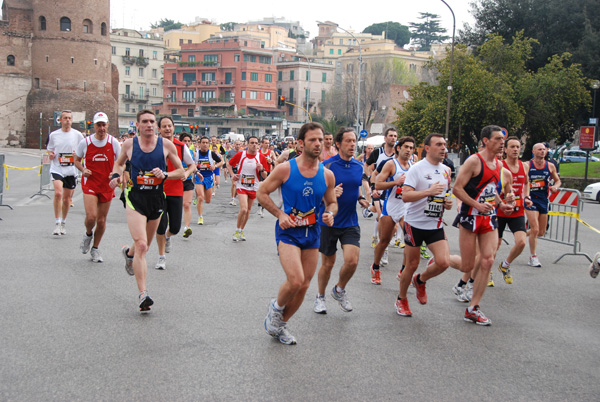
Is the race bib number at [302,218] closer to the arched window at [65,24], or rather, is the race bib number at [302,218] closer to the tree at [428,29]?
the arched window at [65,24]

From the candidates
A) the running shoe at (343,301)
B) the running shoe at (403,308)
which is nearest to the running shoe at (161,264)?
the running shoe at (343,301)

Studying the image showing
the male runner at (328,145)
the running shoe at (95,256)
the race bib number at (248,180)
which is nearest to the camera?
the running shoe at (95,256)

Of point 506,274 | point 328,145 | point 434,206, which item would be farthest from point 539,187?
Result: point 434,206

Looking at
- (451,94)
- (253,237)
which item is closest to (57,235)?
(253,237)

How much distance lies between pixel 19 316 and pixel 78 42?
69.3 m

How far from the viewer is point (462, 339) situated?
20.7 feet

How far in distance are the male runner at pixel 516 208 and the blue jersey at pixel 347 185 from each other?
238 cm

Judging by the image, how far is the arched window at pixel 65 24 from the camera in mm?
70688

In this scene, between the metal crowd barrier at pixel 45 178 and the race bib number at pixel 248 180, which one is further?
the metal crowd barrier at pixel 45 178

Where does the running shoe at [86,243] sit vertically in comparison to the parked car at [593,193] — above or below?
above

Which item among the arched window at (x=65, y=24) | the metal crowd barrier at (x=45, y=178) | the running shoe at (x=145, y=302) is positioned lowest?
the metal crowd barrier at (x=45, y=178)

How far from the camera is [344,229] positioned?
738 centimetres

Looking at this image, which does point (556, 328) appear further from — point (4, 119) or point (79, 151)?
point (4, 119)

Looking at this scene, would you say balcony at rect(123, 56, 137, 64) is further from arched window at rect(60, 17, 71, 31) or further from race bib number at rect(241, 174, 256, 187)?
race bib number at rect(241, 174, 256, 187)
